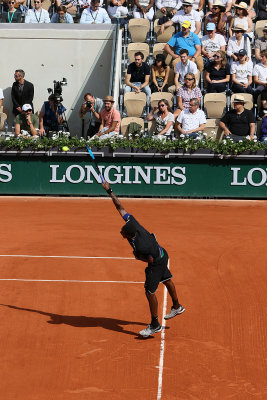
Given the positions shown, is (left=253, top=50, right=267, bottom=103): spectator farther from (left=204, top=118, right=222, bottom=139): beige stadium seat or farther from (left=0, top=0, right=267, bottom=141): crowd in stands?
(left=204, top=118, right=222, bottom=139): beige stadium seat

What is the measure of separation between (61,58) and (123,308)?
13794 millimetres

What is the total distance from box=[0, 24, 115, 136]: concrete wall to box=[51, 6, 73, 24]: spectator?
10.4 inches

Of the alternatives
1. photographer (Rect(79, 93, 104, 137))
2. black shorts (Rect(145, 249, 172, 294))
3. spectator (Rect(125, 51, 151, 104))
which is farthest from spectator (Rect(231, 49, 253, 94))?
black shorts (Rect(145, 249, 172, 294))

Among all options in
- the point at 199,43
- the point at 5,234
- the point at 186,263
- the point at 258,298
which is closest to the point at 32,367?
Answer: the point at 258,298

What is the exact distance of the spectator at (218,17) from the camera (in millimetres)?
23797

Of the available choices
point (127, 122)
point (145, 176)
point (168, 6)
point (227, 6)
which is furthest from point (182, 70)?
point (145, 176)

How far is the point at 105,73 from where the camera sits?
25.0 m

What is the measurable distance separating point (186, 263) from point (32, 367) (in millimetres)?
5400

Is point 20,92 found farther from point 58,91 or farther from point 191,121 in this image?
point 191,121

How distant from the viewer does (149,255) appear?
11.4 meters

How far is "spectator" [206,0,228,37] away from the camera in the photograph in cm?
2380

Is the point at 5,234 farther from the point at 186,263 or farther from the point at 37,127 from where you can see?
the point at 37,127

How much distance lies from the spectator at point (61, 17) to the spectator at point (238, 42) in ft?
16.4

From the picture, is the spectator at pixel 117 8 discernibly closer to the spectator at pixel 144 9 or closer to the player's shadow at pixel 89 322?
the spectator at pixel 144 9
